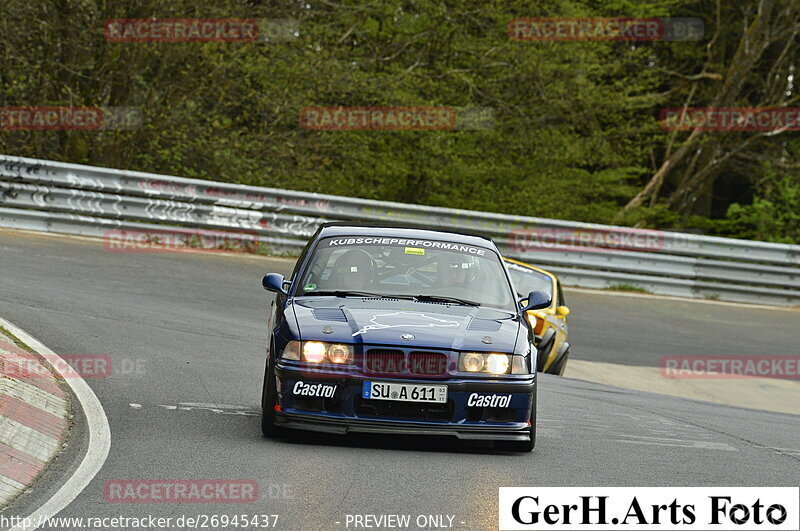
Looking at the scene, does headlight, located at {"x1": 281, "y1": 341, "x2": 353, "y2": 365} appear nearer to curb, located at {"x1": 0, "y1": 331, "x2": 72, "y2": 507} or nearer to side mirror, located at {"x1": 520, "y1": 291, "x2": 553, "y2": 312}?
curb, located at {"x1": 0, "y1": 331, "x2": 72, "y2": 507}

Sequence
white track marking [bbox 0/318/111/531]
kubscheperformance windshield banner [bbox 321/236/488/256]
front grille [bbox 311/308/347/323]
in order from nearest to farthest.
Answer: white track marking [bbox 0/318/111/531] → front grille [bbox 311/308/347/323] → kubscheperformance windshield banner [bbox 321/236/488/256]

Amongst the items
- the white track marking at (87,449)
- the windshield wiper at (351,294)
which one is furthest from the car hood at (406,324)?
the white track marking at (87,449)

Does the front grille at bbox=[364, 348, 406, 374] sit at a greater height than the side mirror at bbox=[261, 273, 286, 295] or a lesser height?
lesser

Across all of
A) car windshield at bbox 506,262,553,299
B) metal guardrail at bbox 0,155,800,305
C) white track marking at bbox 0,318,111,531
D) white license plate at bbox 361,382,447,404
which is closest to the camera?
white track marking at bbox 0,318,111,531

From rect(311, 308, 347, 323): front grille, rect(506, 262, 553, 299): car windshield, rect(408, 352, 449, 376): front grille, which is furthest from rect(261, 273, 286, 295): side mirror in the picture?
rect(506, 262, 553, 299): car windshield

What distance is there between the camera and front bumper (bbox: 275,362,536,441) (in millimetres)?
7645

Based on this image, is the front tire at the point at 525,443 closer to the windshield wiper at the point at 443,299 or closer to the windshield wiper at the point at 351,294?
the windshield wiper at the point at 443,299

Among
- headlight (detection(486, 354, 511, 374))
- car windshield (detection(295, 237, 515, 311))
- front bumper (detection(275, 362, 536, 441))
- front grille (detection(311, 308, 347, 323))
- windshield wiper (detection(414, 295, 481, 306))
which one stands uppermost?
car windshield (detection(295, 237, 515, 311))

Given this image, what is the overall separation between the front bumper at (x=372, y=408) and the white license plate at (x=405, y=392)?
26 millimetres

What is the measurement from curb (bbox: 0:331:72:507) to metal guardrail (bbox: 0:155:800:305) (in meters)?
9.55

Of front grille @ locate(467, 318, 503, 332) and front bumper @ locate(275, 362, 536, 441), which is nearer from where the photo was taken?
front bumper @ locate(275, 362, 536, 441)

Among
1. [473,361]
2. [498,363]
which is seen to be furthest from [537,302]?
[473,361]

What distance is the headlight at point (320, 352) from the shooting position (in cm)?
765

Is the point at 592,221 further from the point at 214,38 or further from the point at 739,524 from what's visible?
the point at 739,524
